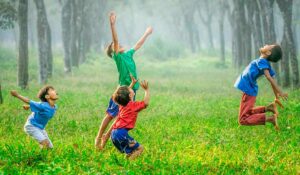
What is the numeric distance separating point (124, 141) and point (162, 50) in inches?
1761

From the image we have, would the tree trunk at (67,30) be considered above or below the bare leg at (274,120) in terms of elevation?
above

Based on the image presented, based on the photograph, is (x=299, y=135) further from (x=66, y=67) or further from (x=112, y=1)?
(x=112, y=1)

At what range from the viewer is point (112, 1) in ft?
180

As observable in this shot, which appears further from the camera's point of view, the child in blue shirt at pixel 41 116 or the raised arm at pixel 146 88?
the child in blue shirt at pixel 41 116

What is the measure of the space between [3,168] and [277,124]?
559cm

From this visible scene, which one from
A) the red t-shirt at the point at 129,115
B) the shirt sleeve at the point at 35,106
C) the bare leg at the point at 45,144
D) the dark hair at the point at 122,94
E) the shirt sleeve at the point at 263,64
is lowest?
the bare leg at the point at 45,144

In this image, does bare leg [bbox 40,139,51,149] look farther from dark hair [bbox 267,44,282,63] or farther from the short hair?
dark hair [bbox 267,44,282,63]

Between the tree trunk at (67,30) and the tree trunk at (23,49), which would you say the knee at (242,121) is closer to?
the tree trunk at (23,49)

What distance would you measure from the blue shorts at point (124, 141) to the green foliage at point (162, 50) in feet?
141

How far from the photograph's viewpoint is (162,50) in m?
51.7

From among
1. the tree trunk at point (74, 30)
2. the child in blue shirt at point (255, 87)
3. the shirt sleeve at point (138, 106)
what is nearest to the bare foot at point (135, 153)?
the shirt sleeve at point (138, 106)

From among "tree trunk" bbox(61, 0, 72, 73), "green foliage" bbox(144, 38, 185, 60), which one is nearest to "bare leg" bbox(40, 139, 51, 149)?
"tree trunk" bbox(61, 0, 72, 73)

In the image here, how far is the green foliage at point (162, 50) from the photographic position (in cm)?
5059

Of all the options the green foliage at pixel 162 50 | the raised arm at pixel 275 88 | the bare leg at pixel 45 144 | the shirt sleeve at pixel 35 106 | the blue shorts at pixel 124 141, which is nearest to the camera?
the blue shorts at pixel 124 141
